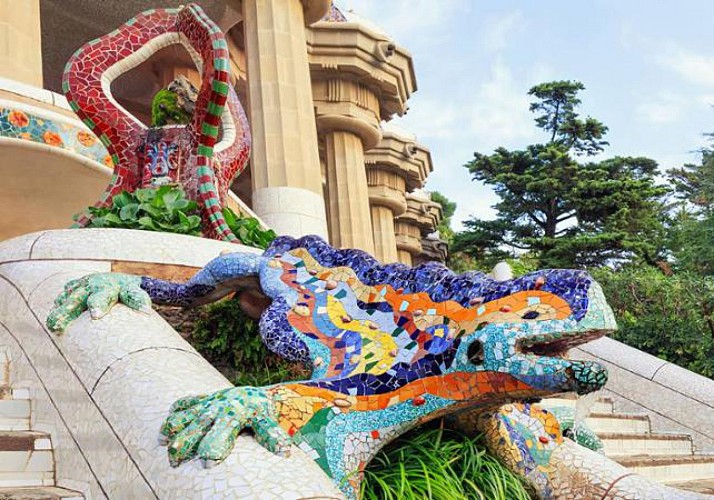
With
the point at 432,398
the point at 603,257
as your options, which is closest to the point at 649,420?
the point at 432,398

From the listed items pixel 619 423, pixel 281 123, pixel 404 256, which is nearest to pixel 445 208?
pixel 404 256

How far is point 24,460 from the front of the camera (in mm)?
3412

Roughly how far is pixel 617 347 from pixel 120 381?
20.8ft

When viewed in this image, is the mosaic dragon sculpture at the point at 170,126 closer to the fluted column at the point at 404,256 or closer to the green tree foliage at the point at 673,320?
the green tree foliage at the point at 673,320

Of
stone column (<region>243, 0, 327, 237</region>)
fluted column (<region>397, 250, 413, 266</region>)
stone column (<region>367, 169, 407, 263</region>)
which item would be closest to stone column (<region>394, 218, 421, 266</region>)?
fluted column (<region>397, 250, 413, 266</region>)

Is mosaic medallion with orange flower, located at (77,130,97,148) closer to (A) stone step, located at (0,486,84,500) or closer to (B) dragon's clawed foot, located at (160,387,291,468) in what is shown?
(A) stone step, located at (0,486,84,500)

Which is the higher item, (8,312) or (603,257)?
(603,257)

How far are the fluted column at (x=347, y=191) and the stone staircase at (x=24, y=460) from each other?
571 inches

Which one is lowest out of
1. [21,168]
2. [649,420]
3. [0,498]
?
[649,420]

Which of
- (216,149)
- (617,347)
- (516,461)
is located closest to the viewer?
(516,461)

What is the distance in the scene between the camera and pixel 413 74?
19.2 m

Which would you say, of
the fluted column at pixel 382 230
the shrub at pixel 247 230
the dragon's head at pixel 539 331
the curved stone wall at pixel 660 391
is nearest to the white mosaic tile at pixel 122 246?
the shrub at pixel 247 230

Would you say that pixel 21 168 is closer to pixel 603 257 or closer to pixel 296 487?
pixel 296 487

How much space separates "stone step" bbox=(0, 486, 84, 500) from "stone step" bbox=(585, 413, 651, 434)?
4.34 meters
